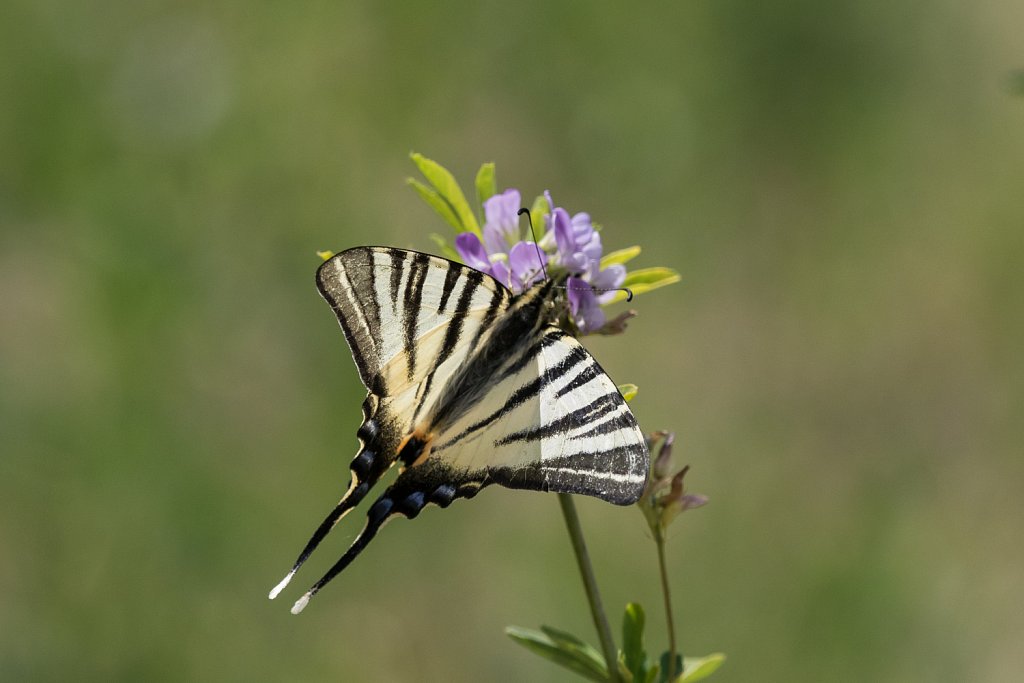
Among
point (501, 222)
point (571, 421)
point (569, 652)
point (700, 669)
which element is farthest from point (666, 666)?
point (501, 222)

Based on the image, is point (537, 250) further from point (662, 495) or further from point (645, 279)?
point (662, 495)

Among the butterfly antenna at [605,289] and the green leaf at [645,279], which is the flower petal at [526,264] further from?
the green leaf at [645,279]

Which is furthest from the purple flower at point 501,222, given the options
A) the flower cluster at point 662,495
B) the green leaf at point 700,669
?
the green leaf at point 700,669

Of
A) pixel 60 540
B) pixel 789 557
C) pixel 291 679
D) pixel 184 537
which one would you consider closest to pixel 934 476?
pixel 789 557

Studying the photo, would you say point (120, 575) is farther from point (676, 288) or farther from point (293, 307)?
point (676, 288)

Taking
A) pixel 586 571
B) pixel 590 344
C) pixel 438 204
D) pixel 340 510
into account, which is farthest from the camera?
pixel 590 344

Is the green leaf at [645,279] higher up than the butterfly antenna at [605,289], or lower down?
lower down

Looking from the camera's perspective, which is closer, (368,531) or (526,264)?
(368,531)

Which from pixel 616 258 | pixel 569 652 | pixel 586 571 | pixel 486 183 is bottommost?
pixel 569 652

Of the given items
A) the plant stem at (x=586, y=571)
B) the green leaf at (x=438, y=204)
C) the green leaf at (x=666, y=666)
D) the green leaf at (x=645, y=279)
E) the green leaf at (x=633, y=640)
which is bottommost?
the green leaf at (x=666, y=666)
